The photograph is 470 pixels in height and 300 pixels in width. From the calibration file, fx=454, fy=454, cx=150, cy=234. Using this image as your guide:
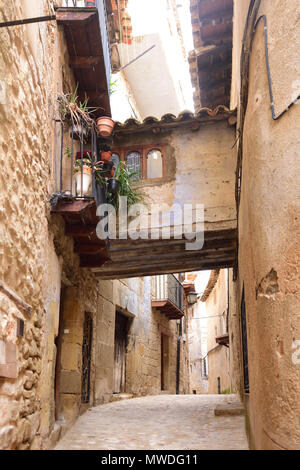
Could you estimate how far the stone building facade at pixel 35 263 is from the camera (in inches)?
141

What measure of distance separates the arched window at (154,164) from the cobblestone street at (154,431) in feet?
12.8

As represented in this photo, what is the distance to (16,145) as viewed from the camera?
3.83m

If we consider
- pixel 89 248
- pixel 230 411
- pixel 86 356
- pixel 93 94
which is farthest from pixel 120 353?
pixel 93 94

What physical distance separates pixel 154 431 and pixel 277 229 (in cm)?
446

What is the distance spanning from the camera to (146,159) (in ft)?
25.1

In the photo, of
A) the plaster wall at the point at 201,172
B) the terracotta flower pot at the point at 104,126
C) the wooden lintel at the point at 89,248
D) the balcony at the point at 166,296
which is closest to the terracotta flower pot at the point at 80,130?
the terracotta flower pot at the point at 104,126

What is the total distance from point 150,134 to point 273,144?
4.99 m

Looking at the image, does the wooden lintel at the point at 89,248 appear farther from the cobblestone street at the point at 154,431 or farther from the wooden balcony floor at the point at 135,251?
the cobblestone street at the point at 154,431

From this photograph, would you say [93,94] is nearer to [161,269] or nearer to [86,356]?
[161,269]

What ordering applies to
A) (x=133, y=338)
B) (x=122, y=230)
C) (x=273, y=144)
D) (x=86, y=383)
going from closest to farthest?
(x=273, y=144)
(x=122, y=230)
(x=86, y=383)
(x=133, y=338)

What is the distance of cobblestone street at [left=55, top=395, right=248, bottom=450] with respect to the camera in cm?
524

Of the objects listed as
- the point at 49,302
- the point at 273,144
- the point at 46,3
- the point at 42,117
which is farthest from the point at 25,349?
the point at 46,3

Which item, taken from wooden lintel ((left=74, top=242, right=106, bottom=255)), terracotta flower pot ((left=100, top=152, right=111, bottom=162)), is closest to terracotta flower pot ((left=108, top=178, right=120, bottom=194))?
terracotta flower pot ((left=100, top=152, right=111, bottom=162))
